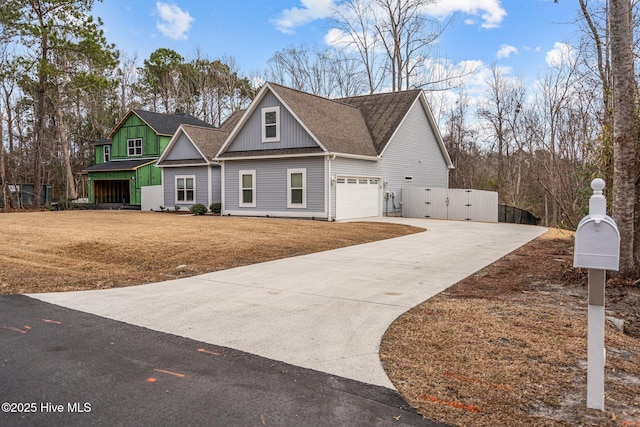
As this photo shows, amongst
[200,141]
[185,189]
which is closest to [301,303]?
[200,141]

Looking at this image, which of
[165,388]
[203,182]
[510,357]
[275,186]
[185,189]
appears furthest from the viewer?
[185,189]

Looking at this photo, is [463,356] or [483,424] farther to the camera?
[463,356]

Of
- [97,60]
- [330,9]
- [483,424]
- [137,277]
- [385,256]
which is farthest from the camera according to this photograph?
[330,9]

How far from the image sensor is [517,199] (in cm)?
2991

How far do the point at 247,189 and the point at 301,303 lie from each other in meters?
16.9

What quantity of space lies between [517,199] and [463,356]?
28.3 meters

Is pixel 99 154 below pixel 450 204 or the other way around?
the other way around

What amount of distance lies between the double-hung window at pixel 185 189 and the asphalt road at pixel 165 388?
21897mm

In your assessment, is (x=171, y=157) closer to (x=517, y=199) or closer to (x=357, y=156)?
(x=357, y=156)

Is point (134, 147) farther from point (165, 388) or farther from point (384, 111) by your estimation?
point (165, 388)

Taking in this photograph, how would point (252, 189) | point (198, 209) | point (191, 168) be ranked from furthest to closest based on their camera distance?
point (191, 168) < point (198, 209) < point (252, 189)

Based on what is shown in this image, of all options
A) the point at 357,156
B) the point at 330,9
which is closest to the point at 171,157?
the point at 357,156

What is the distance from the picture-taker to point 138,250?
10.6 m

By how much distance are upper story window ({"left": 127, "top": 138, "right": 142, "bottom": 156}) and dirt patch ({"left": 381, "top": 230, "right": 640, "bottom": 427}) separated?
30960mm
